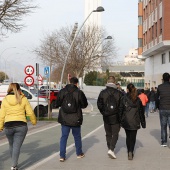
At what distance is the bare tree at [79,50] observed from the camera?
4519 centimetres

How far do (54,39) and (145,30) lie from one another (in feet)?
39.5

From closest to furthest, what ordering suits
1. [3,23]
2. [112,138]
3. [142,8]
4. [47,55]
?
[112,138], [3,23], [47,55], [142,8]

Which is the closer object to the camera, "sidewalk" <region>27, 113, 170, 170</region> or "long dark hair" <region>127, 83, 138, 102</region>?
"sidewalk" <region>27, 113, 170, 170</region>

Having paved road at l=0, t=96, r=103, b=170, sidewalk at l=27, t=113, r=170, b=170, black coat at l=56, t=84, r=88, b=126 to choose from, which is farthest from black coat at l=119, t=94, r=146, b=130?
paved road at l=0, t=96, r=103, b=170

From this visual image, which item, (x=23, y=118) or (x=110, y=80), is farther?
(x=110, y=80)

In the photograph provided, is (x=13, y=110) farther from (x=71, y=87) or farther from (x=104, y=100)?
(x=104, y=100)

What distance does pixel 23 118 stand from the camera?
22.9ft

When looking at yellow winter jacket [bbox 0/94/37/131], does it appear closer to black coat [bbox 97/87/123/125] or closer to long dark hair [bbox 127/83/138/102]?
black coat [bbox 97/87/123/125]

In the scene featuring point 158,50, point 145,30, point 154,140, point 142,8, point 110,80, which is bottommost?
point 154,140

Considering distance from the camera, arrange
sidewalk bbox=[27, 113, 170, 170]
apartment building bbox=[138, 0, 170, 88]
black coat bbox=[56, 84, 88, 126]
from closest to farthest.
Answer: sidewalk bbox=[27, 113, 170, 170] → black coat bbox=[56, 84, 88, 126] → apartment building bbox=[138, 0, 170, 88]

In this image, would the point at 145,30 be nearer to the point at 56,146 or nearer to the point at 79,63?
the point at 79,63

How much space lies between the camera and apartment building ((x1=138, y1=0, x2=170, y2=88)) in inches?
→ 1487

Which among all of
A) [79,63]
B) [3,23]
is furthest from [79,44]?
[3,23]

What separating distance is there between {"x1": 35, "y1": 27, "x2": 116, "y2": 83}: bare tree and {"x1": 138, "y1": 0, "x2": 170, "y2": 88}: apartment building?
17.1 ft
